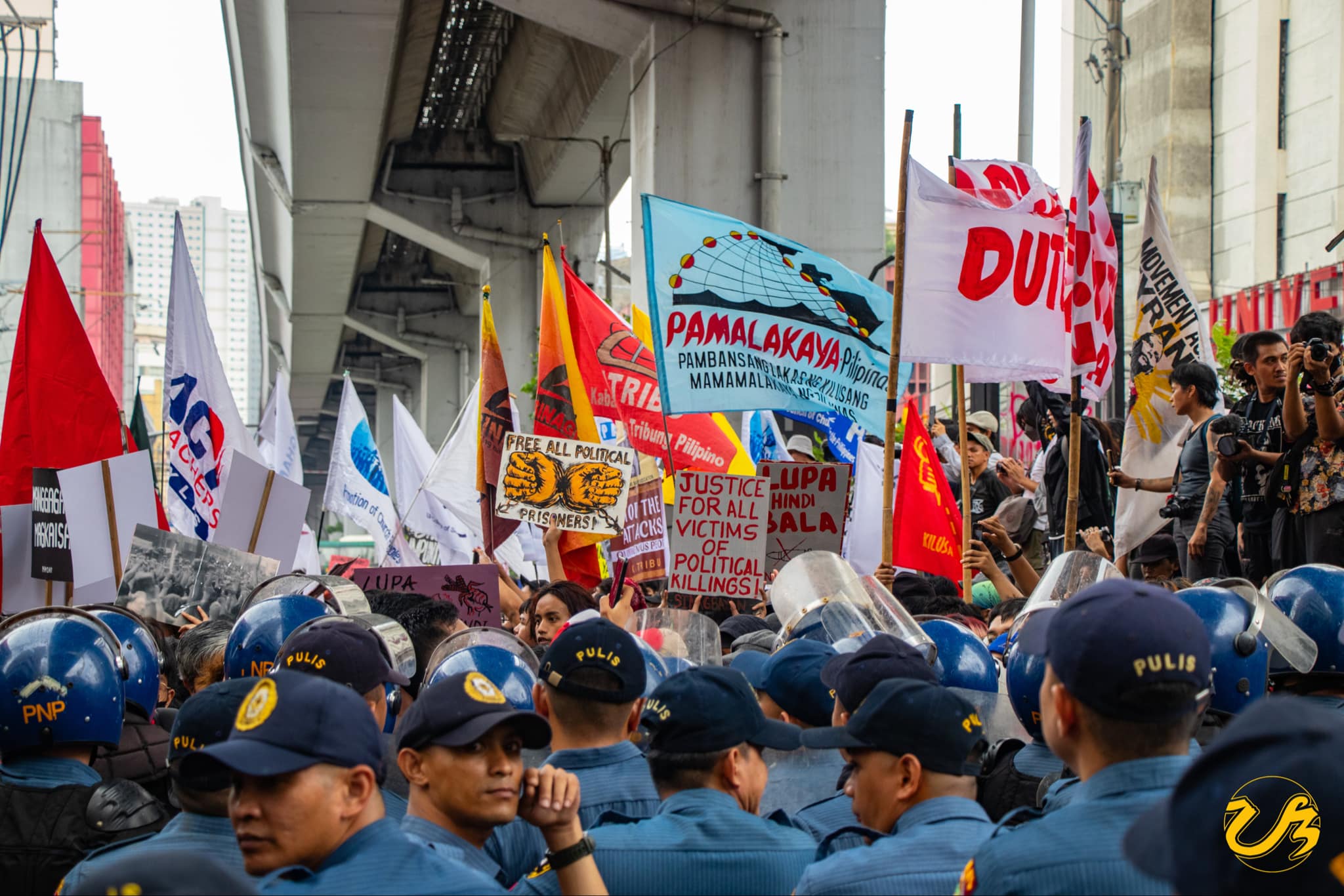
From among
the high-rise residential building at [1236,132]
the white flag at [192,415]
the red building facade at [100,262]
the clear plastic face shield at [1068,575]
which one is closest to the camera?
the clear plastic face shield at [1068,575]

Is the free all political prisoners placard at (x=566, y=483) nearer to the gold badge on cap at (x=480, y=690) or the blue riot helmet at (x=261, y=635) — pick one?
the blue riot helmet at (x=261, y=635)

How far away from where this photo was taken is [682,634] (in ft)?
19.0

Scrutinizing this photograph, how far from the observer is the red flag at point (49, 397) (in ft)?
29.3

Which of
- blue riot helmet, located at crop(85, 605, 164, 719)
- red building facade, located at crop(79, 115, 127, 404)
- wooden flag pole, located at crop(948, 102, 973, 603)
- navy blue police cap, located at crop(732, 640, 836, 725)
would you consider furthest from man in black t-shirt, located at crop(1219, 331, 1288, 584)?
red building facade, located at crop(79, 115, 127, 404)

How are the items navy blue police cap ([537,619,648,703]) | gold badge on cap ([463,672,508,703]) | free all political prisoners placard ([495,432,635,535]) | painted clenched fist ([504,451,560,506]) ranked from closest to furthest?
gold badge on cap ([463,672,508,703])
navy blue police cap ([537,619,648,703])
free all political prisoners placard ([495,432,635,535])
painted clenched fist ([504,451,560,506])

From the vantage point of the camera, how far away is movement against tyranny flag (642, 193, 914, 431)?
29.7 feet

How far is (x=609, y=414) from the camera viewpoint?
1102 cm

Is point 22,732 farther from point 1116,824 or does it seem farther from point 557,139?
point 557,139

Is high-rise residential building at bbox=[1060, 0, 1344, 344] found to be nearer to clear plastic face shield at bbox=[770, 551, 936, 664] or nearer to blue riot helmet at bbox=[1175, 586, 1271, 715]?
clear plastic face shield at bbox=[770, 551, 936, 664]

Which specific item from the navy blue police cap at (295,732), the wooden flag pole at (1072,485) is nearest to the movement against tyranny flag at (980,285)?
the wooden flag pole at (1072,485)

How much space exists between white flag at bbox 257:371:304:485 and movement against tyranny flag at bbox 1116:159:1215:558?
9.65 m

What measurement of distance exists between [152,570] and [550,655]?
159 inches

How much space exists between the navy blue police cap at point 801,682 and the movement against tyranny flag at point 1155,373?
4.83 metres

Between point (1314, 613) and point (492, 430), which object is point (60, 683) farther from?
point (492, 430)
